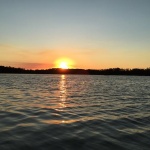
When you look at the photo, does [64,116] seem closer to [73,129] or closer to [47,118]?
[47,118]

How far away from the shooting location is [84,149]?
10.8m

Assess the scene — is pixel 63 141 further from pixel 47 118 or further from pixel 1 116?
pixel 1 116

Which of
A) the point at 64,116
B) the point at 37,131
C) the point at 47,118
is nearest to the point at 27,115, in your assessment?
the point at 47,118

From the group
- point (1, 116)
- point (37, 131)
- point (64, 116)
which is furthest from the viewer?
point (64, 116)

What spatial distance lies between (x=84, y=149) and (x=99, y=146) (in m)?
0.87

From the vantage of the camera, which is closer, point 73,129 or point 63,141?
point 63,141

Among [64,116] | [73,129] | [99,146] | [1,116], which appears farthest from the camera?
[64,116]

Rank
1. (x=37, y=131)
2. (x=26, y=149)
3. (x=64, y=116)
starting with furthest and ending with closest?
(x=64, y=116)
(x=37, y=131)
(x=26, y=149)

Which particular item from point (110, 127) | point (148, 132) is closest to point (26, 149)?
point (110, 127)

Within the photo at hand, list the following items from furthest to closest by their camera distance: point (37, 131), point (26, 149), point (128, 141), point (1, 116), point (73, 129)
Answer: point (1, 116), point (73, 129), point (37, 131), point (128, 141), point (26, 149)

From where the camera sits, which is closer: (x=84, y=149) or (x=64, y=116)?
(x=84, y=149)

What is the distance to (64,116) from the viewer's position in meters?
18.4

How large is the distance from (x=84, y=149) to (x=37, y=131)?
12.0 ft

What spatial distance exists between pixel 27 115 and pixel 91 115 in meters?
5.21
